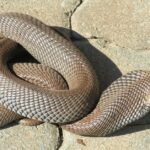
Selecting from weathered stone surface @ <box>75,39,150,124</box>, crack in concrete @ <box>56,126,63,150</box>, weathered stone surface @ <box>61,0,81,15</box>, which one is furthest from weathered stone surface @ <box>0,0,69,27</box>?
crack in concrete @ <box>56,126,63,150</box>

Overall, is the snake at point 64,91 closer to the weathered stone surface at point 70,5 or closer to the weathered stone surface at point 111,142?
the weathered stone surface at point 111,142

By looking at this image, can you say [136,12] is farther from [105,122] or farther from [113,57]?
[105,122]

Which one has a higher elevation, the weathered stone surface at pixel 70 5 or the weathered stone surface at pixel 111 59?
the weathered stone surface at pixel 70 5

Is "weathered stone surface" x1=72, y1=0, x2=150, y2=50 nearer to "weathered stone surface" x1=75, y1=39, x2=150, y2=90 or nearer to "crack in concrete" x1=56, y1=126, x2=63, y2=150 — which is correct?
"weathered stone surface" x1=75, y1=39, x2=150, y2=90

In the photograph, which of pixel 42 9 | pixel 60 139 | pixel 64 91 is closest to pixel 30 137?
pixel 60 139

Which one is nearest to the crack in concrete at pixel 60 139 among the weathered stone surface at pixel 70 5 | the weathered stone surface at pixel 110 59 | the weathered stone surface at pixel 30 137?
the weathered stone surface at pixel 30 137
